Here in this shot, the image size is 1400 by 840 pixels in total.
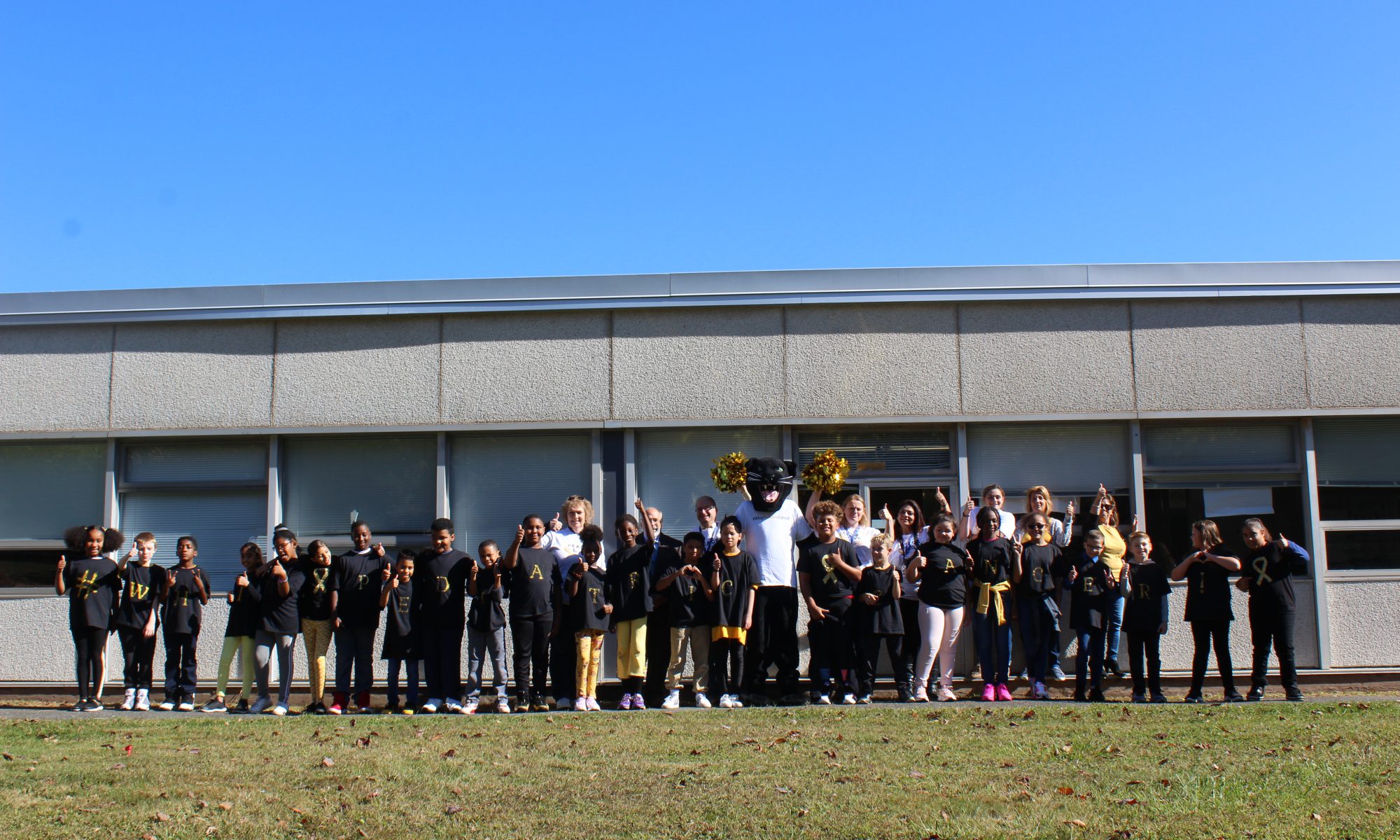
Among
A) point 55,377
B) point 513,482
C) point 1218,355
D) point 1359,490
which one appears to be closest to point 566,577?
point 513,482

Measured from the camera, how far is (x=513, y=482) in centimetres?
1134

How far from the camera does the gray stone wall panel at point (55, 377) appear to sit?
11.4m

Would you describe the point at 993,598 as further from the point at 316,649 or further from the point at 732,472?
the point at 316,649

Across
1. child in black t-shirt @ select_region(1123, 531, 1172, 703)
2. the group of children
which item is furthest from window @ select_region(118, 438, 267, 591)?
child in black t-shirt @ select_region(1123, 531, 1172, 703)

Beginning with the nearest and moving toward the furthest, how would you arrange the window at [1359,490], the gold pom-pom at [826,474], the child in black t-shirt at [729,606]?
the child in black t-shirt at [729,606]
the gold pom-pom at [826,474]
the window at [1359,490]

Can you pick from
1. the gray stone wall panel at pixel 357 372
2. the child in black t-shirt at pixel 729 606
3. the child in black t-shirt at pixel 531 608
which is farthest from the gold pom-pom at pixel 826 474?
the gray stone wall panel at pixel 357 372

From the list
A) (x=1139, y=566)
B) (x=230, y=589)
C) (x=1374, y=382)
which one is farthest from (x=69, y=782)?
(x=1374, y=382)

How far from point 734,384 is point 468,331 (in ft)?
8.29

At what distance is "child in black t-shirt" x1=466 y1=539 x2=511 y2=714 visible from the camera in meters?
9.52

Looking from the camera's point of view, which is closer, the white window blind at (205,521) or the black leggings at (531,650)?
the black leggings at (531,650)

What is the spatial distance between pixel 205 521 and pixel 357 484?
1462mm

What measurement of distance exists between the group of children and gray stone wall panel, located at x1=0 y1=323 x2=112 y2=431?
6.48 feet

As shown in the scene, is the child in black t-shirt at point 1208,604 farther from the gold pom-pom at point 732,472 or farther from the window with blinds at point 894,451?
the gold pom-pom at point 732,472

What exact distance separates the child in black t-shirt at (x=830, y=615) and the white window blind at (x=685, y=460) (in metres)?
1.63
